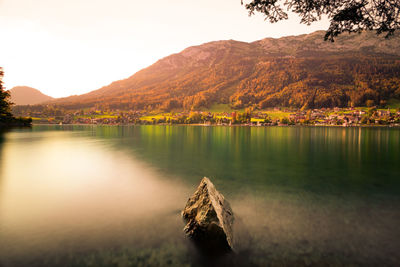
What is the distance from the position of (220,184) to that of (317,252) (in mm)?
9261

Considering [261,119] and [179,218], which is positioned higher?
[261,119]

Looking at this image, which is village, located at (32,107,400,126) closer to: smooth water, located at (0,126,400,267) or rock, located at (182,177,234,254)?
smooth water, located at (0,126,400,267)

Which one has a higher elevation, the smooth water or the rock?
the rock

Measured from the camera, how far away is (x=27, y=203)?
11648 millimetres

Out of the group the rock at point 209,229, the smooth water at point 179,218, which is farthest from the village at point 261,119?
the rock at point 209,229

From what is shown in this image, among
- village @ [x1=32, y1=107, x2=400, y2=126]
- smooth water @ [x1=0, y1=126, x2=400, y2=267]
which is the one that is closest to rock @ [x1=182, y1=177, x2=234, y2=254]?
smooth water @ [x1=0, y1=126, x2=400, y2=267]

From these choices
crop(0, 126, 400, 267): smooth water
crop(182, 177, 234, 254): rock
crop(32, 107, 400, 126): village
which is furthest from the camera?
crop(32, 107, 400, 126): village

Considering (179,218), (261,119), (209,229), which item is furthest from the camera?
(261,119)

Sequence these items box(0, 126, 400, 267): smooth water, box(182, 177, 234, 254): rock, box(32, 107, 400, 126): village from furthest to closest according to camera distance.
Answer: box(32, 107, 400, 126): village < box(182, 177, 234, 254): rock < box(0, 126, 400, 267): smooth water

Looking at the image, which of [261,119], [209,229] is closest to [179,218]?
[209,229]

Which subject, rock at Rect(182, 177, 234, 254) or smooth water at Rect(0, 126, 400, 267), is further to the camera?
rock at Rect(182, 177, 234, 254)


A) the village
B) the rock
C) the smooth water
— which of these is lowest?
the smooth water

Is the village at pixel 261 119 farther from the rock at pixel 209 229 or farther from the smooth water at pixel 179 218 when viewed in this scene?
the rock at pixel 209 229

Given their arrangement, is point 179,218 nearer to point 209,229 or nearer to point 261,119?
point 209,229
